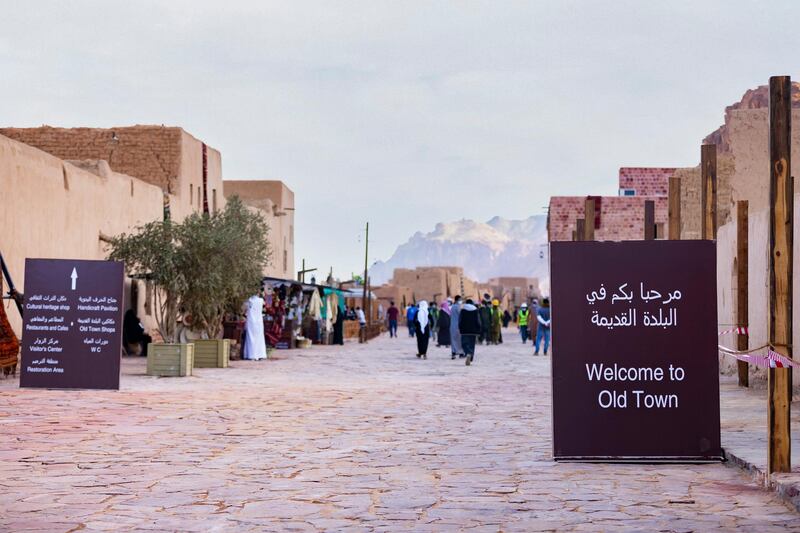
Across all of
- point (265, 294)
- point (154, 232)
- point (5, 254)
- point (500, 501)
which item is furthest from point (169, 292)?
point (500, 501)

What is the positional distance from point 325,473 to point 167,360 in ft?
40.2

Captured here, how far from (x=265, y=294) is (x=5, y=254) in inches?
464

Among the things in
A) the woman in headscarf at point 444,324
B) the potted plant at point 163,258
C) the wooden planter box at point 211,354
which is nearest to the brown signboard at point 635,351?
the potted plant at point 163,258

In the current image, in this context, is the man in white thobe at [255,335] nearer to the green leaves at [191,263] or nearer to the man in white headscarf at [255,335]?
the man in white headscarf at [255,335]

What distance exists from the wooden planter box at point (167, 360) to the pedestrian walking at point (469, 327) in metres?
7.94

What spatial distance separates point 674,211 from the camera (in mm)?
17078

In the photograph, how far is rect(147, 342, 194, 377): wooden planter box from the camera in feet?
66.2

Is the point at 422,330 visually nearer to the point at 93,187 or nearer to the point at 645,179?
the point at 93,187

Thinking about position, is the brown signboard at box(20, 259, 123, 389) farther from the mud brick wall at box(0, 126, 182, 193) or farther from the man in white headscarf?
the mud brick wall at box(0, 126, 182, 193)

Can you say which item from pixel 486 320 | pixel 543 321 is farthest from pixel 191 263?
pixel 486 320

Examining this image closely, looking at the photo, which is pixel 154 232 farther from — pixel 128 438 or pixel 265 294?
pixel 128 438

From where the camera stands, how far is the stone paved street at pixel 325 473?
6656 mm

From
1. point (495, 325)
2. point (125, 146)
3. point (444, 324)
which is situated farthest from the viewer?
point (495, 325)

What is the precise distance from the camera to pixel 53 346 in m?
15.8
